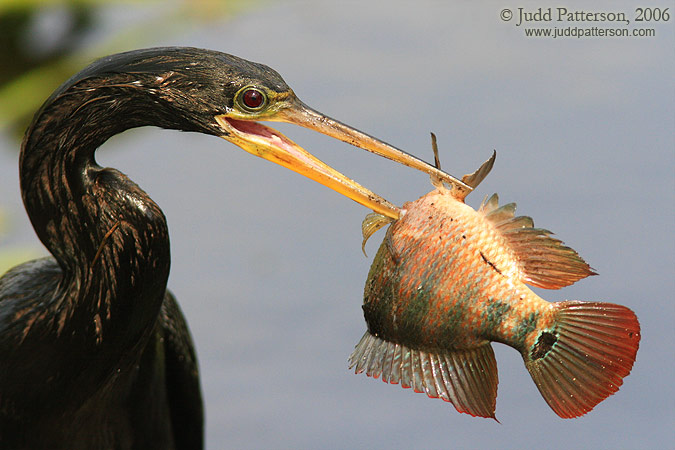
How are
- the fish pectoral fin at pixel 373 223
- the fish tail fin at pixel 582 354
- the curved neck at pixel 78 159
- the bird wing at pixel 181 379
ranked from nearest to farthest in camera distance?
the fish tail fin at pixel 582 354
the fish pectoral fin at pixel 373 223
the curved neck at pixel 78 159
the bird wing at pixel 181 379

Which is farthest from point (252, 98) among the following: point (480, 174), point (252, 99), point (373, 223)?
point (480, 174)

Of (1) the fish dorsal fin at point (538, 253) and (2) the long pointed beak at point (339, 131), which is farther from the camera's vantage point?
(2) the long pointed beak at point (339, 131)

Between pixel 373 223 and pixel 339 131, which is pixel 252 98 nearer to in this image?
pixel 339 131

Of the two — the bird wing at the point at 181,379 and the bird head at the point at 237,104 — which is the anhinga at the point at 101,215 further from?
the bird wing at the point at 181,379

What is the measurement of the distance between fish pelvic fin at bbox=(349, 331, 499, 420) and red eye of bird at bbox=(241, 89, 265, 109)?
24.0 inches

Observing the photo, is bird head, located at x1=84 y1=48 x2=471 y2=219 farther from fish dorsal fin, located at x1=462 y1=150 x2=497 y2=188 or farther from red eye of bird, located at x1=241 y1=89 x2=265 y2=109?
fish dorsal fin, located at x1=462 y1=150 x2=497 y2=188

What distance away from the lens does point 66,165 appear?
2316 millimetres

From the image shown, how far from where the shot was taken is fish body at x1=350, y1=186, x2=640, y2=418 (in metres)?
1.94

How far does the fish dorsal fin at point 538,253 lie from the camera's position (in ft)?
6.43

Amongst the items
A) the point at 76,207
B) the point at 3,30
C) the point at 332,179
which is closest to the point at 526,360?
the point at 332,179

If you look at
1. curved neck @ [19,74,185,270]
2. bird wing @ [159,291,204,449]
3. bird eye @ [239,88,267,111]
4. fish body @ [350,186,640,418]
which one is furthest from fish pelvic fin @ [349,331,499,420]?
bird wing @ [159,291,204,449]

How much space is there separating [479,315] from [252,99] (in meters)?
→ 0.69

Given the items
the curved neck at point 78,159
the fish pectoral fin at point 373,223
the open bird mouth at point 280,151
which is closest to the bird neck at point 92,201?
the curved neck at point 78,159

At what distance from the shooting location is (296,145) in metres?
2.30
